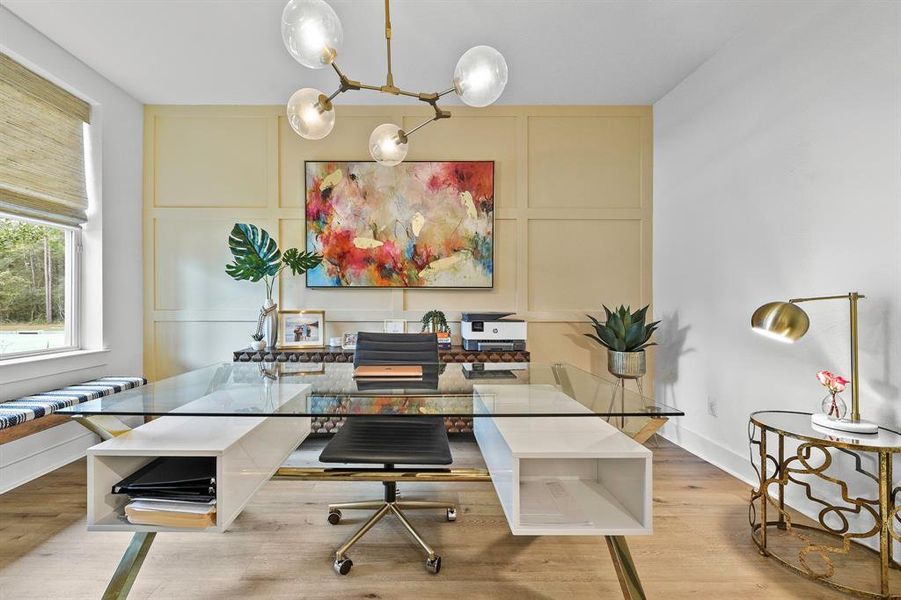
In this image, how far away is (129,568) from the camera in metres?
1.28

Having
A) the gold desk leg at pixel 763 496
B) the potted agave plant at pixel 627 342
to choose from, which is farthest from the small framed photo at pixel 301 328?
the gold desk leg at pixel 763 496

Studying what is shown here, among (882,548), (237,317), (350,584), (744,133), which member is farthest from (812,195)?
(237,317)

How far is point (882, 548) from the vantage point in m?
1.47

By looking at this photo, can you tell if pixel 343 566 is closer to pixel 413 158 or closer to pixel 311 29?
pixel 311 29

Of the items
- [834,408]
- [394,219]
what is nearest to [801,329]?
[834,408]

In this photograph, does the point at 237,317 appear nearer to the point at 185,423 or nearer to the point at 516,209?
the point at 185,423

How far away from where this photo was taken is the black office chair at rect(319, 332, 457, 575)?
165cm

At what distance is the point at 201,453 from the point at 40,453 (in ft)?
7.74

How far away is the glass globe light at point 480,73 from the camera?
4.78 feet

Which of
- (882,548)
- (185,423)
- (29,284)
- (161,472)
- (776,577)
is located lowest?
(776,577)

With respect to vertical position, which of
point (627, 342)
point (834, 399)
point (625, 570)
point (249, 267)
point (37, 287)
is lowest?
point (625, 570)

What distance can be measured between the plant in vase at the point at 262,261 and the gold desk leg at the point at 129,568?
194cm

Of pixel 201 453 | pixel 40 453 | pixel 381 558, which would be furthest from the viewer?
pixel 40 453

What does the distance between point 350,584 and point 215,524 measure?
67 centimetres
